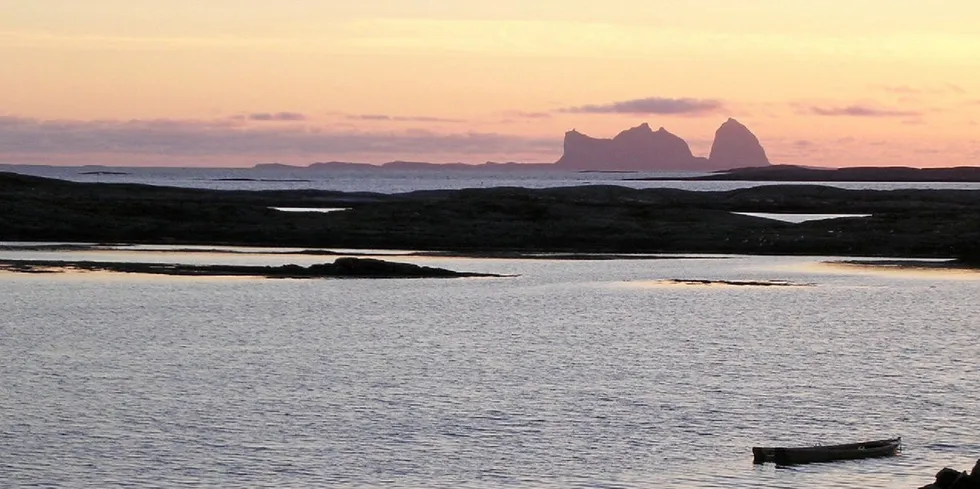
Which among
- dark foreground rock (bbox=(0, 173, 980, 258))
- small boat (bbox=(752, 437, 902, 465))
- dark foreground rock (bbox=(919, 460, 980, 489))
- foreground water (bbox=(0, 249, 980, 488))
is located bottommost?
foreground water (bbox=(0, 249, 980, 488))

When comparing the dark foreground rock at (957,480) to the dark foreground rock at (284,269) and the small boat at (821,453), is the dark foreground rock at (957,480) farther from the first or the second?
the dark foreground rock at (284,269)

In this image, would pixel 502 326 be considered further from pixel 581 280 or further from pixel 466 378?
pixel 581 280

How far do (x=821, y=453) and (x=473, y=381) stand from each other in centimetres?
1420

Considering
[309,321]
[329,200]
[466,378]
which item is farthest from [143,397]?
[329,200]

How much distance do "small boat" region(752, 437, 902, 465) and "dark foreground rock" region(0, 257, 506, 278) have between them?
4813cm

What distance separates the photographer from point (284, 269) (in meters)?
79.8

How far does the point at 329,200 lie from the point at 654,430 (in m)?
143

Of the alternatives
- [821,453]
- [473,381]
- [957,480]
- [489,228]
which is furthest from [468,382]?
[489,228]

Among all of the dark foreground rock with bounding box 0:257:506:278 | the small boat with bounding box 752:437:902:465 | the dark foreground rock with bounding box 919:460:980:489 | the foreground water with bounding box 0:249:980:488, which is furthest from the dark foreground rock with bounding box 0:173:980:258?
the dark foreground rock with bounding box 919:460:980:489

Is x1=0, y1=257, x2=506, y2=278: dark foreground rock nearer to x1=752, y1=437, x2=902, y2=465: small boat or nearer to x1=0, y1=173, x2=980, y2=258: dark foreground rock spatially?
x1=0, y1=173, x2=980, y2=258: dark foreground rock

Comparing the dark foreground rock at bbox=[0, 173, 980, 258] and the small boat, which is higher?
the dark foreground rock at bbox=[0, 173, 980, 258]

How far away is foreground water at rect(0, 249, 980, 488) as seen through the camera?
31375mm

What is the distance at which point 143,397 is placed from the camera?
130 ft

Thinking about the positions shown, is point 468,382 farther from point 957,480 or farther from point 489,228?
point 489,228
